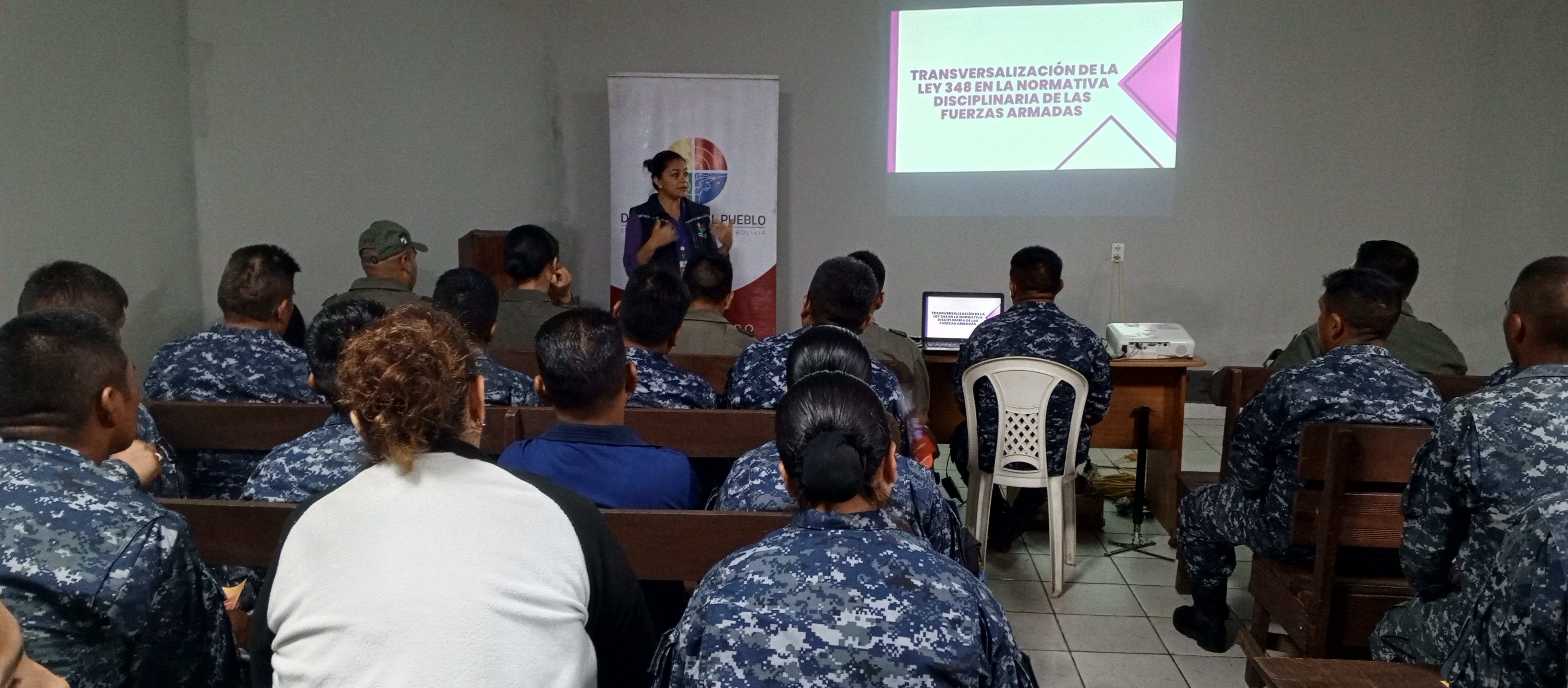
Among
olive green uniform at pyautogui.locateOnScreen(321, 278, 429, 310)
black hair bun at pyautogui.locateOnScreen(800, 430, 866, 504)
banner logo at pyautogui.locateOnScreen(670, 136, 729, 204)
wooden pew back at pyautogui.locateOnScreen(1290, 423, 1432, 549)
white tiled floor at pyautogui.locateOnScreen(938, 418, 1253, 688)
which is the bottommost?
white tiled floor at pyautogui.locateOnScreen(938, 418, 1253, 688)

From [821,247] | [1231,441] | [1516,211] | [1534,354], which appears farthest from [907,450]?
[1516,211]

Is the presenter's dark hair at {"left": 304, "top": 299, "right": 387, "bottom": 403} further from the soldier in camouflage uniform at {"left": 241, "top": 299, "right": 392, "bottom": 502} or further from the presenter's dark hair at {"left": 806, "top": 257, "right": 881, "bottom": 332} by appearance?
the presenter's dark hair at {"left": 806, "top": 257, "right": 881, "bottom": 332}

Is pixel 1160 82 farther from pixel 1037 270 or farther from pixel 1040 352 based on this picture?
pixel 1040 352

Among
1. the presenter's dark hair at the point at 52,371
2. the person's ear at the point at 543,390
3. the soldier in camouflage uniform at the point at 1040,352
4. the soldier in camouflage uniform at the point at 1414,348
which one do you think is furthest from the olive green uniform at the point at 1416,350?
the presenter's dark hair at the point at 52,371

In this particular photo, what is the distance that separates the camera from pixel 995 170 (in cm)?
566

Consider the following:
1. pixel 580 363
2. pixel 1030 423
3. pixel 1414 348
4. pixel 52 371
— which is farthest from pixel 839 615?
pixel 1414 348

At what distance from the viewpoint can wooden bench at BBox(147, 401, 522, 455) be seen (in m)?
2.40

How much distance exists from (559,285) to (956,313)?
178 centimetres

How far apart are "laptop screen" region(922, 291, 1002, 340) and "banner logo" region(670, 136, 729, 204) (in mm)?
1436

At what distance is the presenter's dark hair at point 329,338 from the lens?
2.10 m

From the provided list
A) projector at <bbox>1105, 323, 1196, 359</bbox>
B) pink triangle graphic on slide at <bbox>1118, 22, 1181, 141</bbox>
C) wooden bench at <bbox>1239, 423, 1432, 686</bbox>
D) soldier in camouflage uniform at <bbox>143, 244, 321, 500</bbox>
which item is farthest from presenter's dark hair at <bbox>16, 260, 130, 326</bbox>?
pink triangle graphic on slide at <bbox>1118, 22, 1181, 141</bbox>

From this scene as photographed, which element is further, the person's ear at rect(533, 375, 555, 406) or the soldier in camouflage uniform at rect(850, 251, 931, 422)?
the soldier in camouflage uniform at rect(850, 251, 931, 422)

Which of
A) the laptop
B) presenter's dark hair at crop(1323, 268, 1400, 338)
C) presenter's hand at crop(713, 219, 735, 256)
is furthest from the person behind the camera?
presenter's hand at crop(713, 219, 735, 256)

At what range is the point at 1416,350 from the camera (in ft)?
11.8
